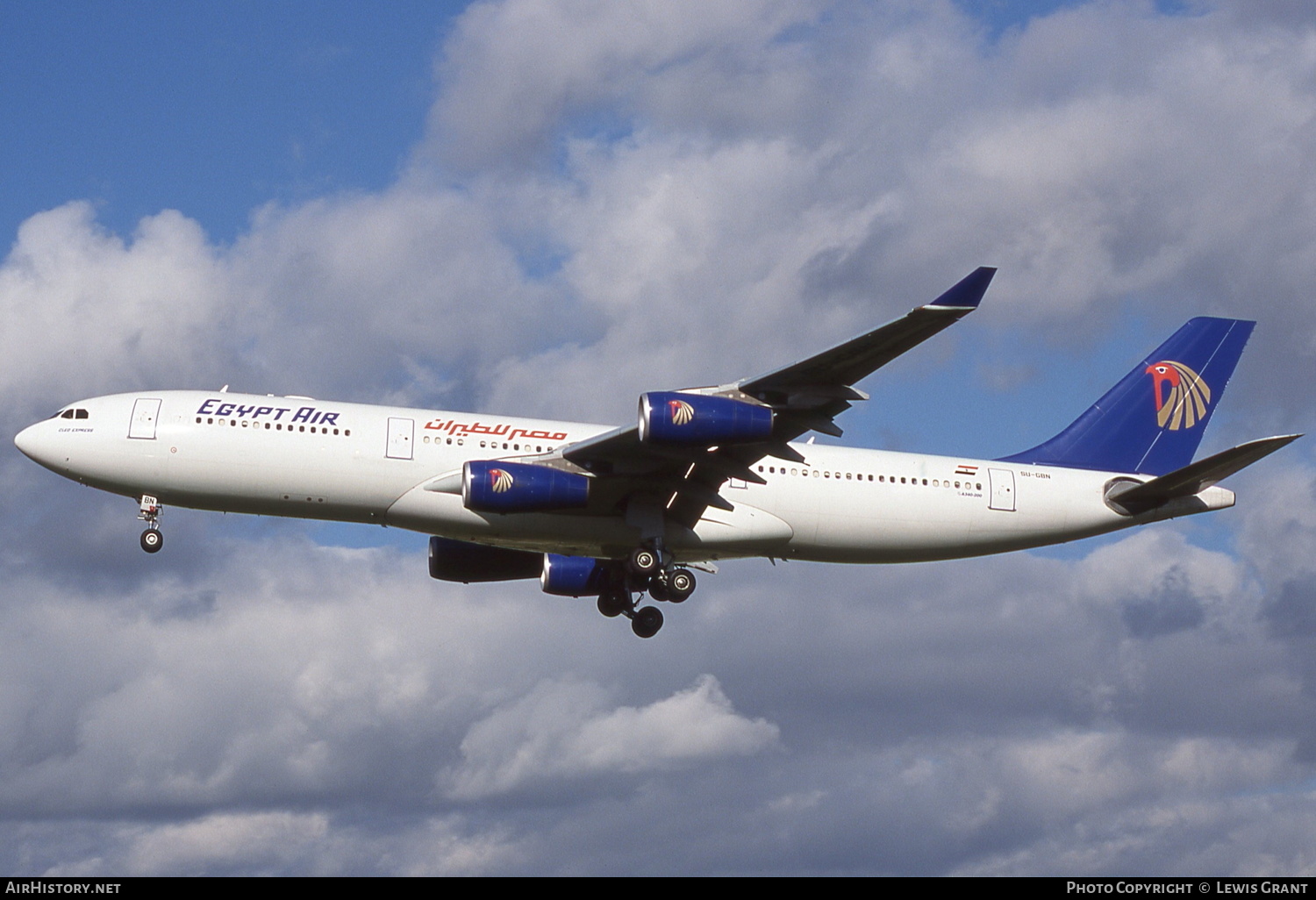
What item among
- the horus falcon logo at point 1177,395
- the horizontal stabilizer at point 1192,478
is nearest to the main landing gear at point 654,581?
the horizontal stabilizer at point 1192,478

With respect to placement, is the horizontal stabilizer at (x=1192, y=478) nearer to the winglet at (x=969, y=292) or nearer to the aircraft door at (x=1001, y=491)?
the aircraft door at (x=1001, y=491)

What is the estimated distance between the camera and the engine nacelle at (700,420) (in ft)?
114

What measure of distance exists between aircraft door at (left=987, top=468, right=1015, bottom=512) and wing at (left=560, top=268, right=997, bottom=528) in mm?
7228

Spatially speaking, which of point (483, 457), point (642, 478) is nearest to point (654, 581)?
point (642, 478)

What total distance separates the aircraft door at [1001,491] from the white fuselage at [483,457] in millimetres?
50

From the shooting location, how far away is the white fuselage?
122 feet

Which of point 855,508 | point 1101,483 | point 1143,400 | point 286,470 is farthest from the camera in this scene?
point 1143,400

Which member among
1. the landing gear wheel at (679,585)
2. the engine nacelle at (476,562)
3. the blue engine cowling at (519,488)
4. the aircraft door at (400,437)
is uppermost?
the aircraft door at (400,437)

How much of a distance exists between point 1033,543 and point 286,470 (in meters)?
21.2

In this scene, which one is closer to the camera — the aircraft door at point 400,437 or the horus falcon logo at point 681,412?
the horus falcon logo at point 681,412

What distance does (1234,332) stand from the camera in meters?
47.2

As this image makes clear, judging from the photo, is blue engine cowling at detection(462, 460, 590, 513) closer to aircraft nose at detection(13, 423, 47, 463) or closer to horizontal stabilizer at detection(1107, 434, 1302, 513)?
aircraft nose at detection(13, 423, 47, 463)
